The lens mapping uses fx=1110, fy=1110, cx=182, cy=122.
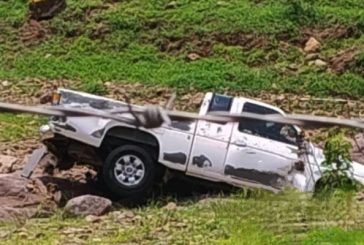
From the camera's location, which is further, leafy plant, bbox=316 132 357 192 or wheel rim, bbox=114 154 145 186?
wheel rim, bbox=114 154 145 186

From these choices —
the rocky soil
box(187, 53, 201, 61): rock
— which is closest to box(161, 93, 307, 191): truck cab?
the rocky soil

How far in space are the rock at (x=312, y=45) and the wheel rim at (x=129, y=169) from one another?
7344 mm

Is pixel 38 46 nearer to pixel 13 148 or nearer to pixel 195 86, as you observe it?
pixel 195 86

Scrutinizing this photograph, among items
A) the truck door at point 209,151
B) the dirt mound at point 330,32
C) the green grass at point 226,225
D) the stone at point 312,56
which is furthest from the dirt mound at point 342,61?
the green grass at point 226,225

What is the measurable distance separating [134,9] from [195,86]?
3471 mm

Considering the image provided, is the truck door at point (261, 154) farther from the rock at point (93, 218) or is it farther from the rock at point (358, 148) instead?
the rock at point (93, 218)

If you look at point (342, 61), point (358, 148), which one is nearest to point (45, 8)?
point (342, 61)

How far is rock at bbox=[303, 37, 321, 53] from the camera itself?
17.4 metres

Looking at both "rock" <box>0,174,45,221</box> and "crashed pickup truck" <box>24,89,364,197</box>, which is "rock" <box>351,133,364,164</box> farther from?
"rock" <box>0,174,45,221</box>

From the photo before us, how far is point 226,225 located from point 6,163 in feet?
15.9

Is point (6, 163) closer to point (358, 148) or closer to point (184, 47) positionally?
point (358, 148)

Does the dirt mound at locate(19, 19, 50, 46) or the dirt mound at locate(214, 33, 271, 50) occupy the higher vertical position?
the dirt mound at locate(214, 33, 271, 50)

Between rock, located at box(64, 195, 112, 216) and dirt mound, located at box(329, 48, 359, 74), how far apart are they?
8164 mm

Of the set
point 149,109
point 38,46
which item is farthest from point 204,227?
point 38,46
